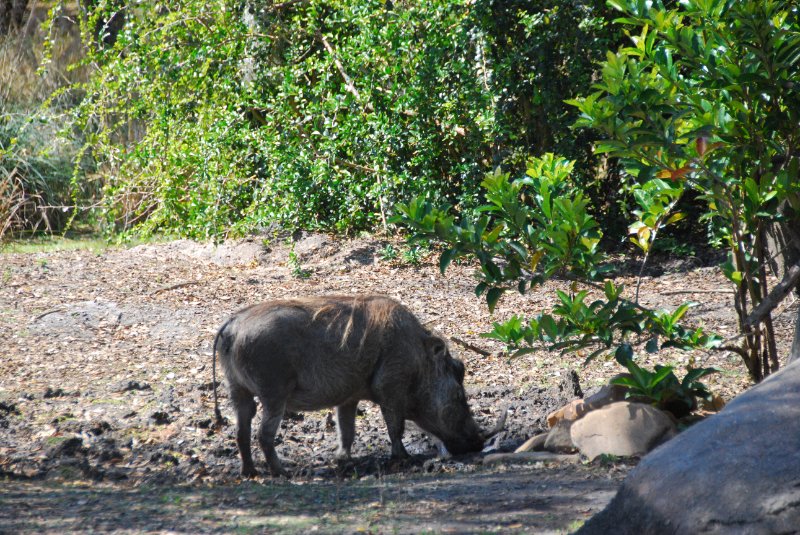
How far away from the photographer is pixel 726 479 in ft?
10.0

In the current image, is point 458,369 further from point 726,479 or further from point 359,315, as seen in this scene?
point 726,479

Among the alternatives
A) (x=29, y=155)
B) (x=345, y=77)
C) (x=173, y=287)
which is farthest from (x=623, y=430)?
(x=29, y=155)

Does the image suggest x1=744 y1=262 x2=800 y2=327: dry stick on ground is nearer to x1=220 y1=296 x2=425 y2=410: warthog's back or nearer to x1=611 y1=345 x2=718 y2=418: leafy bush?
x1=611 y1=345 x2=718 y2=418: leafy bush

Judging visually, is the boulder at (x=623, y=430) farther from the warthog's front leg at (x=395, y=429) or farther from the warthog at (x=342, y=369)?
the warthog's front leg at (x=395, y=429)

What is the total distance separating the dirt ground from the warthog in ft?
0.66

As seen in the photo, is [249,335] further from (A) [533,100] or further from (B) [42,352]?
(A) [533,100]

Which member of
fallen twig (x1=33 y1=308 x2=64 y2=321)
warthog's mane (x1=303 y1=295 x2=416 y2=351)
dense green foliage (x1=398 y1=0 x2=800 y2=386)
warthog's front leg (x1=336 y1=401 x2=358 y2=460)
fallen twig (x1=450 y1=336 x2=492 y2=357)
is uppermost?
dense green foliage (x1=398 y1=0 x2=800 y2=386)

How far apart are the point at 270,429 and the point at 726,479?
2694mm

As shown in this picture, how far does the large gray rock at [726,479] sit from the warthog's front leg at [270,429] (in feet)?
7.38

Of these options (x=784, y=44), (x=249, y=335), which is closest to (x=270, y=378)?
(x=249, y=335)

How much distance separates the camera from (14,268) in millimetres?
9477

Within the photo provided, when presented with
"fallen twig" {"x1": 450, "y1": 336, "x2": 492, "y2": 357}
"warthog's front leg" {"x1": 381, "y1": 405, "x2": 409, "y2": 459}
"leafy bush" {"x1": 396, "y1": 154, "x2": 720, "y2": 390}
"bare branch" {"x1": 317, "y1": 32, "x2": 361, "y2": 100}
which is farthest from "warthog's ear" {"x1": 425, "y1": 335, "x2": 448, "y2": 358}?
"bare branch" {"x1": 317, "y1": 32, "x2": 361, "y2": 100}

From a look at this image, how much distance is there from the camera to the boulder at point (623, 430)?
4.66 m

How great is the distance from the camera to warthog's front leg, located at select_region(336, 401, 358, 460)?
5473mm
